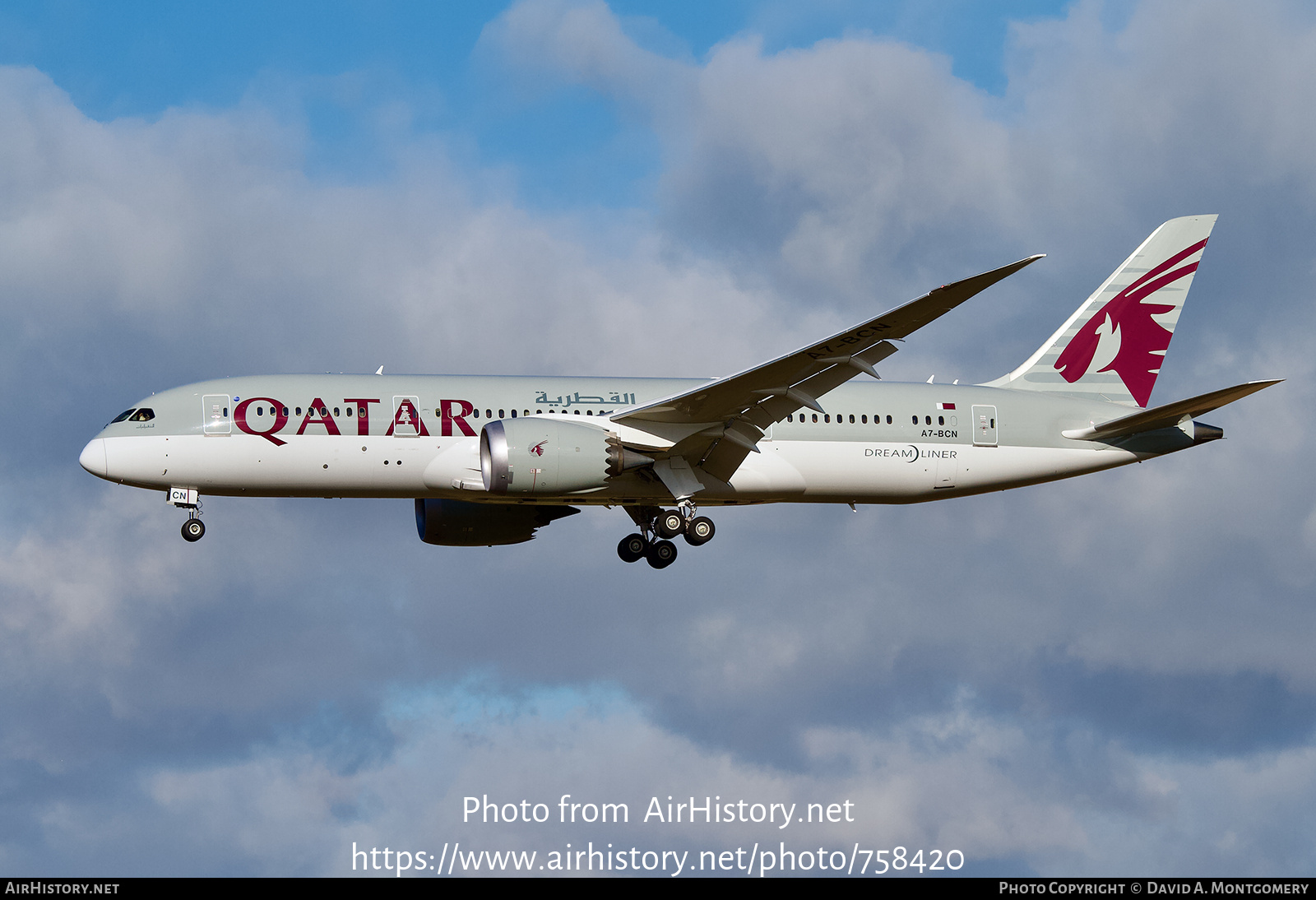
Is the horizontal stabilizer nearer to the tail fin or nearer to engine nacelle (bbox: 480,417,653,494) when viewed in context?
the tail fin

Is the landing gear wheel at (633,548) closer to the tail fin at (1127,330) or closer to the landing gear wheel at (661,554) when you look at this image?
the landing gear wheel at (661,554)

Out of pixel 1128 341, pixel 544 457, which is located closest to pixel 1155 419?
pixel 1128 341

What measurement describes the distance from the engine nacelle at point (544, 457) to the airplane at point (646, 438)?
44mm

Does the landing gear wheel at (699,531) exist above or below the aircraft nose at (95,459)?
below

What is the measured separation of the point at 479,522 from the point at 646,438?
8314mm

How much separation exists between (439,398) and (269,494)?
4866mm

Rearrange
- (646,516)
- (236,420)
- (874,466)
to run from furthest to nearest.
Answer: (646,516), (874,466), (236,420)

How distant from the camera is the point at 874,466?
42.6 m

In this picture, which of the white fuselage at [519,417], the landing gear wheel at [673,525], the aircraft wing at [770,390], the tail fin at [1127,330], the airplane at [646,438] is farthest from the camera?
the tail fin at [1127,330]

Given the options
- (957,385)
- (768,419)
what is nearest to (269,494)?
(768,419)

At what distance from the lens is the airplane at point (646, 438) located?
38.6 meters

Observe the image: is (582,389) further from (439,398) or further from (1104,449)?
(1104,449)

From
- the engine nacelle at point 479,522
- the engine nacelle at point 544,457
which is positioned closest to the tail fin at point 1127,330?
the engine nacelle at point 544,457

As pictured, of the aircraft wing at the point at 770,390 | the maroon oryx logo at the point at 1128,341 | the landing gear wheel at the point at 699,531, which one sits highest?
the maroon oryx logo at the point at 1128,341
